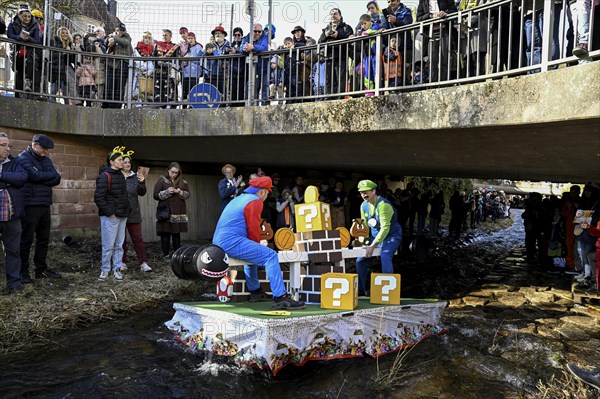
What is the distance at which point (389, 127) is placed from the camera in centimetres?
701

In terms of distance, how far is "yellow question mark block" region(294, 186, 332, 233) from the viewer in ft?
21.1

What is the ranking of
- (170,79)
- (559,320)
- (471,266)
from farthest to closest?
(471,266), (170,79), (559,320)

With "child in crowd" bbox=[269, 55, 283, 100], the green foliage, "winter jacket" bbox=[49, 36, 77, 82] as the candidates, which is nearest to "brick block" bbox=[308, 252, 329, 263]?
"child in crowd" bbox=[269, 55, 283, 100]

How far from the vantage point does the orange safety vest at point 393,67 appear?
7.59m

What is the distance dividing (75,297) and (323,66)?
5514 mm

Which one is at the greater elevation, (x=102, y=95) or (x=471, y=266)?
(x=102, y=95)

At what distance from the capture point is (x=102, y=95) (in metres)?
10.9

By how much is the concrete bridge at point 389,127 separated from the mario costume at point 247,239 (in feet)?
8.01

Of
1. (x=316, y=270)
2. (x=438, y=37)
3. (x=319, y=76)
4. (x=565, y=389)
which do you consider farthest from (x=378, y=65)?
(x=565, y=389)

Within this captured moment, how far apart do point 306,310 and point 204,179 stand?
342 inches

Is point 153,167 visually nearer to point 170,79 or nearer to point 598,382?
point 170,79

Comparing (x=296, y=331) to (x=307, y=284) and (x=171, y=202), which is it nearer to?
(x=307, y=284)

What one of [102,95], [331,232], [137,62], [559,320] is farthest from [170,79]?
[559,320]

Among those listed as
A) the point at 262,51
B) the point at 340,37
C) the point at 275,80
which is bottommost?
the point at 275,80
